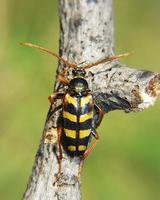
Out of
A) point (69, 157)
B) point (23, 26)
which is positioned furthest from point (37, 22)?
point (69, 157)

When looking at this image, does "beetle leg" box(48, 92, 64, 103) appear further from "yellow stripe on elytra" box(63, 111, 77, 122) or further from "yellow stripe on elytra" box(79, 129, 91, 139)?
"yellow stripe on elytra" box(79, 129, 91, 139)

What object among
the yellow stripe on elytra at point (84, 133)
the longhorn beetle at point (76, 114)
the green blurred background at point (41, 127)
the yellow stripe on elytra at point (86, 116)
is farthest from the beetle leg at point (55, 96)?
the green blurred background at point (41, 127)

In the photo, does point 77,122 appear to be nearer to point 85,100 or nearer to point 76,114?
point 76,114

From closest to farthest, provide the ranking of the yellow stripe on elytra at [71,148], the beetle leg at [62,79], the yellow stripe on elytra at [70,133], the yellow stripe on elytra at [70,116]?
the beetle leg at [62,79] < the yellow stripe on elytra at [71,148] < the yellow stripe on elytra at [70,116] < the yellow stripe on elytra at [70,133]

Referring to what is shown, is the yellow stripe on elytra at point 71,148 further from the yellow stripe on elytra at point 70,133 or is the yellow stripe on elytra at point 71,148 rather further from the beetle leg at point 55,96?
the beetle leg at point 55,96

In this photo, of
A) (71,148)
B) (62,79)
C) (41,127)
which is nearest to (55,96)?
(62,79)

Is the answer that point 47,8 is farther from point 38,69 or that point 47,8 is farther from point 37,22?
point 38,69
